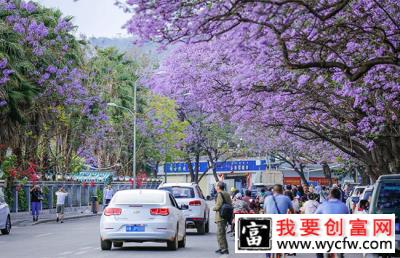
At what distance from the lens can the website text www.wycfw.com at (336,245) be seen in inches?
561

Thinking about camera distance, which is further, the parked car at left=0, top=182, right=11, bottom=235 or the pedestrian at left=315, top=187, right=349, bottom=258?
the parked car at left=0, top=182, right=11, bottom=235

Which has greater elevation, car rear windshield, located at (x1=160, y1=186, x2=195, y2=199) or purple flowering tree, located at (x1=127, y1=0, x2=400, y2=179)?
purple flowering tree, located at (x1=127, y1=0, x2=400, y2=179)

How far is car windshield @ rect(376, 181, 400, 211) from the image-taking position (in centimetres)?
2031

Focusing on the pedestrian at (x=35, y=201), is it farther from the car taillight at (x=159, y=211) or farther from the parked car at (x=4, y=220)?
the car taillight at (x=159, y=211)

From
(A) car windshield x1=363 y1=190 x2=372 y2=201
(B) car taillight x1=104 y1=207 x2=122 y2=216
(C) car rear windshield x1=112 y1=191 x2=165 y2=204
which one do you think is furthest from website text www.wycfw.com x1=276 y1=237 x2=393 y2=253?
(A) car windshield x1=363 y1=190 x2=372 y2=201

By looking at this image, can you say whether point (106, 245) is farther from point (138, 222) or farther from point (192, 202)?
point (192, 202)

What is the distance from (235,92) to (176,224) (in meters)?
Answer: 8.53

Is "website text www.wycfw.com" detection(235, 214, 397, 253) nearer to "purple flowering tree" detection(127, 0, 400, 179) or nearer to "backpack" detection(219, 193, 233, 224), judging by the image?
"purple flowering tree" detection(127, 0, 400, 179)

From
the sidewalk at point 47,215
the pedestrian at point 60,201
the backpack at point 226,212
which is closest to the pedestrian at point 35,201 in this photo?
the sidewalk at point 47,215

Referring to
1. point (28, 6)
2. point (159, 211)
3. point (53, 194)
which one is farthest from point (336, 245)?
point (53, 194)

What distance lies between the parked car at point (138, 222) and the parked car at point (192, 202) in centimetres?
787

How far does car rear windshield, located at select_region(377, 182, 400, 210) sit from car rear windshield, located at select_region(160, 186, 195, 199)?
13.0m

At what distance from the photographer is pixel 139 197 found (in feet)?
80.0

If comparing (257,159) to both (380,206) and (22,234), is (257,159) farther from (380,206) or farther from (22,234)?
(380,206)
